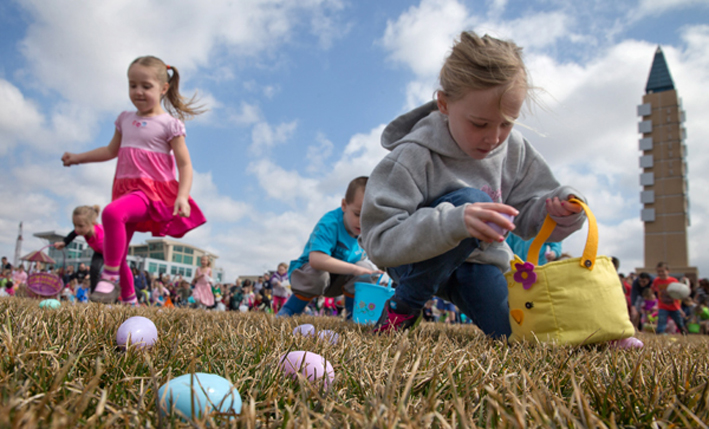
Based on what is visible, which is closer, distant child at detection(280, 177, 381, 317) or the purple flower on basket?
the purple flower on basket

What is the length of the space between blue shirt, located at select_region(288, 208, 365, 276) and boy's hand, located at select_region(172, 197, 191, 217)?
1061 mm

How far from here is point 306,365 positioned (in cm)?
94

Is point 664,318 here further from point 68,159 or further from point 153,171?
point 68,159

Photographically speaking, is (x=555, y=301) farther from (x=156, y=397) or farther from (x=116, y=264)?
(x=116, y=264)

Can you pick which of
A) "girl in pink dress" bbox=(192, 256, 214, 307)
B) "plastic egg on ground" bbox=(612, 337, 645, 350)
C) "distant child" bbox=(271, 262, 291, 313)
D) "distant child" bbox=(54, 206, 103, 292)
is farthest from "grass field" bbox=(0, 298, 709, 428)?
"girl in pink dress" bbox=(192, 256, 214, 307)

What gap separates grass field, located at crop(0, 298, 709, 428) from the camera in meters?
0.60

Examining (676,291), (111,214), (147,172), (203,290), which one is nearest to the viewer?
(111,214)

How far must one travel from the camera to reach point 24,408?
0.61 metres

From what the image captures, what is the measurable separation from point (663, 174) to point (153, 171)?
4576 cm

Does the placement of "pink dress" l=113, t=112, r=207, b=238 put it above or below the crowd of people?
above

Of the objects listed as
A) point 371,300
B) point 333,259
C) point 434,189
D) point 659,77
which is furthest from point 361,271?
point 659,77

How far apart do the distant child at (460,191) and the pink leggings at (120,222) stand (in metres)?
2.16

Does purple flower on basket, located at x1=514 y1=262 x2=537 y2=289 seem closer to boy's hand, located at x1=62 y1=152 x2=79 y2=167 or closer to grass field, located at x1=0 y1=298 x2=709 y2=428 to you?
grass field, located at x1=0 y1=298 x2=709 y2=428

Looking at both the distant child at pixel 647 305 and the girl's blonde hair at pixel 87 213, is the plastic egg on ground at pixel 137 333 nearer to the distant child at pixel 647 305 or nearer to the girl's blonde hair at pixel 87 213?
the girl's blonde hair at pixel 87 213
